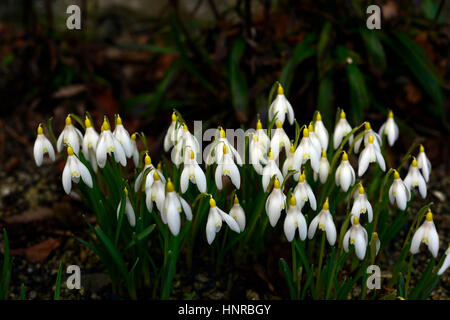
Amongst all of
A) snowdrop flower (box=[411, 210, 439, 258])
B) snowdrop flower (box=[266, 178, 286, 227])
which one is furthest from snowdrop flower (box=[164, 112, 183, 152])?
snowdrop flower (box=[411, 210, 439, 258])

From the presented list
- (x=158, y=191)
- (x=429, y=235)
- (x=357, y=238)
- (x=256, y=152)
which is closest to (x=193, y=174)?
(x=158, y=191)

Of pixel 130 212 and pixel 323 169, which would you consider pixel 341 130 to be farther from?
pixel 130 212

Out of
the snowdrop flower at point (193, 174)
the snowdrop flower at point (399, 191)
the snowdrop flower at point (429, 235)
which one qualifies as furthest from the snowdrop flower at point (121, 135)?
the snowdrop flower at point (429, 235)

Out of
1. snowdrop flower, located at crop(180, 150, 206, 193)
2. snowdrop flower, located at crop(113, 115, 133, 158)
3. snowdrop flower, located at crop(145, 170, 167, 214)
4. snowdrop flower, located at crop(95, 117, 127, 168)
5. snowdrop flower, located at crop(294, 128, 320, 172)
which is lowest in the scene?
snowdrop flower, located at crop(145, 170, 167, 214)

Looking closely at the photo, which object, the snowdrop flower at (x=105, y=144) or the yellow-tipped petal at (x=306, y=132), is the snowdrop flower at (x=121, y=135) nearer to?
the snowdrop flower at (x=105, y=144)

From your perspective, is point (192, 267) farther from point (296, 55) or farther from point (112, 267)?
point (296, 55)

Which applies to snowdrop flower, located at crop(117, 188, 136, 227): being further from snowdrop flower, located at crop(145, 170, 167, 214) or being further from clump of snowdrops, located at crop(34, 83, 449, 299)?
snowdrop flower, located at crop(145, 170, 167, 214)

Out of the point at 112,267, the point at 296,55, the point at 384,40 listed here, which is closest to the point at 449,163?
the point at 384,40
